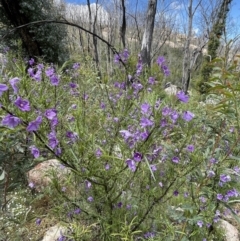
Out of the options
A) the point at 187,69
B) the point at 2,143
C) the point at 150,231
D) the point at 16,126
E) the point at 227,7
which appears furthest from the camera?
the point at 227,7

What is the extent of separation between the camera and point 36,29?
867cm

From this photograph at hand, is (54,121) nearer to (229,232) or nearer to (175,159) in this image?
(175,159)

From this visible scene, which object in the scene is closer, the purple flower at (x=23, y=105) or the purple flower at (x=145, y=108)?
the purple flower at (x=23, y=105)

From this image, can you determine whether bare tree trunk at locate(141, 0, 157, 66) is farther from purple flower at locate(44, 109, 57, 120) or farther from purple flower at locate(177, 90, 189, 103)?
purple flower at locate(44, 109, 57, 120)

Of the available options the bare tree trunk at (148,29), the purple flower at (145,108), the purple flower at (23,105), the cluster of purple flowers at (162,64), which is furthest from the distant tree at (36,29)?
the purple flower at (23,105)

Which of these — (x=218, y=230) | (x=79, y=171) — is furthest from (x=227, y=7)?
(x=79, y=171)

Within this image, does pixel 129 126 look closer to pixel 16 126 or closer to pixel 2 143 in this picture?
pixel 2 143

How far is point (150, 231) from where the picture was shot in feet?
5.52

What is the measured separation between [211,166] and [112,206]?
615 millimetres

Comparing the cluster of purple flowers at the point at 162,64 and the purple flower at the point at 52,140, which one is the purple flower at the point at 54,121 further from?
the cluster of purple flowers at the point at 162,64

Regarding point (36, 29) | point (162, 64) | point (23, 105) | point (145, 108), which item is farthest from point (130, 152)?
point (36, 29)

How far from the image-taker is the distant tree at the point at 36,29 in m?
8.34

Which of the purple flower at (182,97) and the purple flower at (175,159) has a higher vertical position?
the purple flower at (182,97)

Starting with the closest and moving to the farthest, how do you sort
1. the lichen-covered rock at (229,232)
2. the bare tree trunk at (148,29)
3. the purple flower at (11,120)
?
the purple flower at (11,120)
the lichen-covered rock at (229,232)
the bare tree trunk at (148,29)
